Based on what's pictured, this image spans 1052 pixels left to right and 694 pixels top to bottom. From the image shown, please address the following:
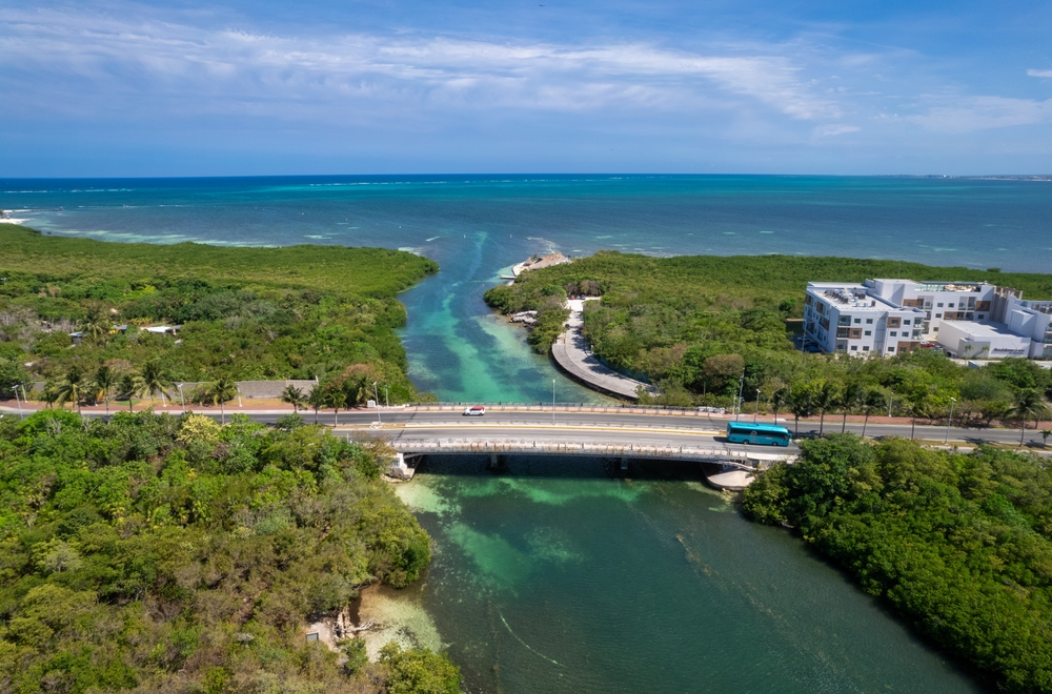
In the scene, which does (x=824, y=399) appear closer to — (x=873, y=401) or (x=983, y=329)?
(x=873, y=401)

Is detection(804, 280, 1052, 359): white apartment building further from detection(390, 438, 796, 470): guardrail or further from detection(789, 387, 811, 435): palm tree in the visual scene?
detection(390, 438, 796, 470): guardrail

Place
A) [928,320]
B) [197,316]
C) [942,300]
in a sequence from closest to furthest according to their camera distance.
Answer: [928,320] < [942,300] < [197,316]

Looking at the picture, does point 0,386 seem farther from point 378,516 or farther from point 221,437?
point 378,516

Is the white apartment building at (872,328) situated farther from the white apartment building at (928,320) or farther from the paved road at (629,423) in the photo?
the paved road at (629,423)

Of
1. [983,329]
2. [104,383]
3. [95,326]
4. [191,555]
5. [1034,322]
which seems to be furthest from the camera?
[983,329]

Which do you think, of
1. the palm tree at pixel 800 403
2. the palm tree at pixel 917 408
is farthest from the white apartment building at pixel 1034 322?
the palm tree at pixel 800 403

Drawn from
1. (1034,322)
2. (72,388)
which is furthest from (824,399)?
(72,388)

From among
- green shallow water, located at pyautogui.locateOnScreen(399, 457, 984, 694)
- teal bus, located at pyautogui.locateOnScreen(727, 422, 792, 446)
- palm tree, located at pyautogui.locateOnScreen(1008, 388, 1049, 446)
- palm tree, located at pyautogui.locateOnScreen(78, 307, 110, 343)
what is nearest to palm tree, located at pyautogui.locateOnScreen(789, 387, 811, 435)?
teal bus, located at pyautogui.locateOnScreen(727, 422, 792, 446)

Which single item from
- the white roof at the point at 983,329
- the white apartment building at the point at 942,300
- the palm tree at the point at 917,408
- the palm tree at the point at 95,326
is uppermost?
the white apartment building at the point at 942,300
